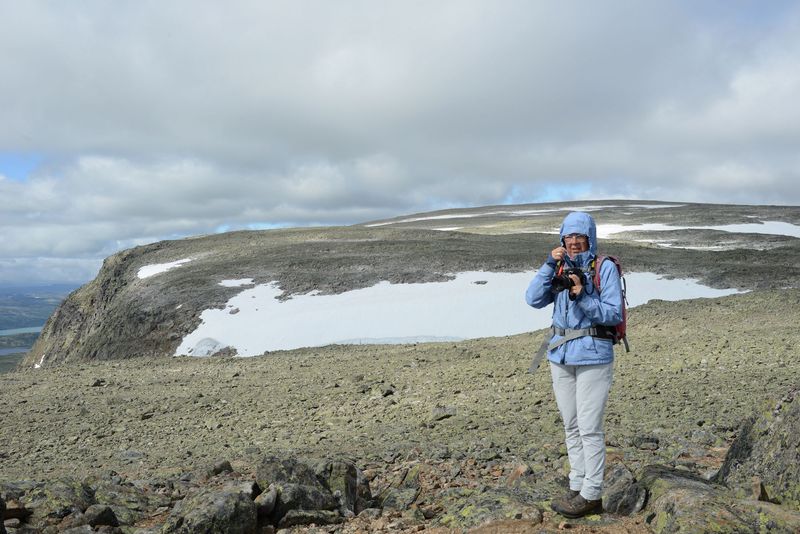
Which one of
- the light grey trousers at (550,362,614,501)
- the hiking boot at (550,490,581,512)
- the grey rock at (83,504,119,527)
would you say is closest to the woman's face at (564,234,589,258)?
the light grey trousers at (550,362,614,501)

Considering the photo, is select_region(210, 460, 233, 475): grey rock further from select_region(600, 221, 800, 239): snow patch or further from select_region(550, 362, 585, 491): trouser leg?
select_region(600, 221, 800, 239): snow patch

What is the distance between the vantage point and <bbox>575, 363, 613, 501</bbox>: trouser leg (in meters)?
5.14

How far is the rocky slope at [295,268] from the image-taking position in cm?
2489

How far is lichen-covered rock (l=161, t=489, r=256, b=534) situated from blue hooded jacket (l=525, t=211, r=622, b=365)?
3.06 meters

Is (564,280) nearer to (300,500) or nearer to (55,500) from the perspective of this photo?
(300,500)

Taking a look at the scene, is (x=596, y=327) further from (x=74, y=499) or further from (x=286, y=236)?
(x=286, y=236)

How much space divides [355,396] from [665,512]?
8271 millimetres

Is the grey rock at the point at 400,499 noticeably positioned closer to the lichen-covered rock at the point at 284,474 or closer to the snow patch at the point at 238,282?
the lichen-covered rock at the point at 284,474

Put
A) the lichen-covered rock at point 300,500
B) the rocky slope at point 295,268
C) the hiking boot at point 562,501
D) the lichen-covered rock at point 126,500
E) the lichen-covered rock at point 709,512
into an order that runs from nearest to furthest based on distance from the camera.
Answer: the lichen-covered rock at point 709,512 < the hiking boot at point 562,501 < the lichen-covered rock at point 300,500 < the lichen-covered rock at point 126,500 < the rocky slope at point 295,268

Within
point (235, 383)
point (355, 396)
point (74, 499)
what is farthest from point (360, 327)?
point (74, 499)

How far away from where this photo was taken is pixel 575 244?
5406 millimetres

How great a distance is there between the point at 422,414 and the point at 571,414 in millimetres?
5535

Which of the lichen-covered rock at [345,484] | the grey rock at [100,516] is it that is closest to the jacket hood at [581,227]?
the lichen-covered rock at [345,484]

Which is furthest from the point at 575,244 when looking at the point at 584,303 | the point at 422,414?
the point at 422,414
